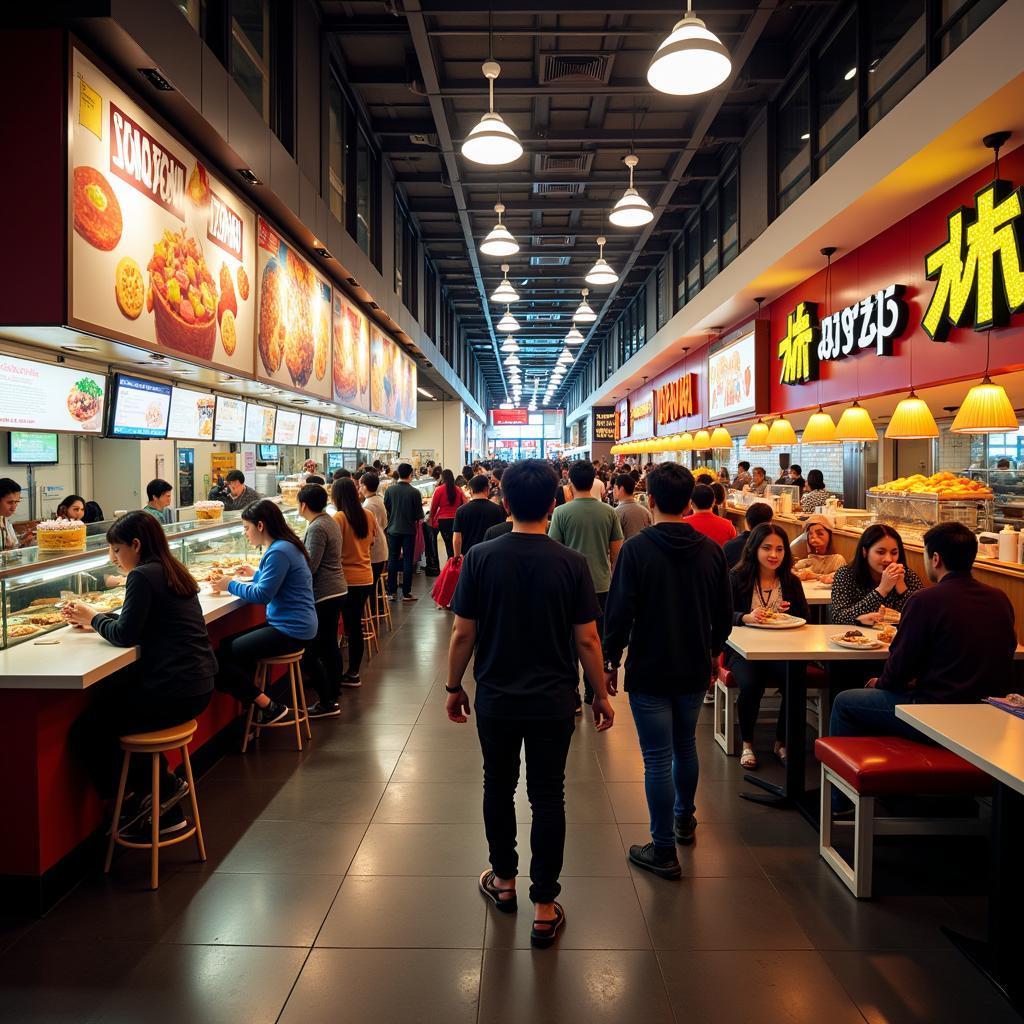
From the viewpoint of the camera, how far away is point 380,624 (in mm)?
8812

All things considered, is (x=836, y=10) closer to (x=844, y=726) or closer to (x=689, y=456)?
(x=844, y=726)

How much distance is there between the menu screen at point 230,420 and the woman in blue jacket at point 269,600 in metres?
2.45

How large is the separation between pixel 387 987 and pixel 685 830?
5.45 feet

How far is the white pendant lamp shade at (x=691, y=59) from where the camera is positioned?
4.84 metres

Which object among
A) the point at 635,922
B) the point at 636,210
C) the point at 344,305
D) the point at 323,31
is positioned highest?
the point at 323,31

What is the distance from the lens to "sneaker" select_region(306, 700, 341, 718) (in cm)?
553

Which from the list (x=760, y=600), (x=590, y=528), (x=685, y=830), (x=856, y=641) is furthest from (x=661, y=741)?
(x=590, y=528)

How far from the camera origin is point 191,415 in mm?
6340

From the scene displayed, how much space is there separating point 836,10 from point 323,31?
16.6 feet

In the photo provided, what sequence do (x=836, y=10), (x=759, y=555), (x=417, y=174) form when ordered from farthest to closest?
(x=417, y=174), (x=836, y=10), (x=759, y=555)

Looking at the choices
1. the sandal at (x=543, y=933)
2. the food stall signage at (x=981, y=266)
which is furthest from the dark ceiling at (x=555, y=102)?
the sandal at (x=543, y=933)

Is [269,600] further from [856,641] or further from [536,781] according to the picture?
[856,641]

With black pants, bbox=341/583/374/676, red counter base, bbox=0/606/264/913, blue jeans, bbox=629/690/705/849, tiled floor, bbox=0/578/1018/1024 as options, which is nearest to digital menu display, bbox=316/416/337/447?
black pants, bbox=341/583/374/676

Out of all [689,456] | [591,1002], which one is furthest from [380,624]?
[689,456]
